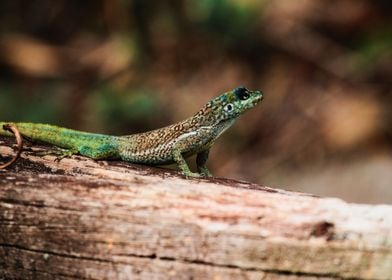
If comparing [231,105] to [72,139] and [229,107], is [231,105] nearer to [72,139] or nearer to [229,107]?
[229,107]

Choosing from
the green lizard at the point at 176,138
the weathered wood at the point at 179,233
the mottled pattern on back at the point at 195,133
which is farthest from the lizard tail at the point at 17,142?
the mottled pattern on back at the point at 195,133

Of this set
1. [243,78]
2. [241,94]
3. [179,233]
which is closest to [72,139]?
[241,94]

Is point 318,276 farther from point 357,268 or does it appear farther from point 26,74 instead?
point 26,74

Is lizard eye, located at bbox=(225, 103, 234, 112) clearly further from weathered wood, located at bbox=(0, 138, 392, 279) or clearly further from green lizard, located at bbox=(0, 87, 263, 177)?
weathered wood, located at bbox=(0, 138, 392, 279)

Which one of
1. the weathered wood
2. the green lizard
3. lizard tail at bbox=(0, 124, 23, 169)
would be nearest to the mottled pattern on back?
the green lizard

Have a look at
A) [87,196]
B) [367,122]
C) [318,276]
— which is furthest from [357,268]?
[367,122]

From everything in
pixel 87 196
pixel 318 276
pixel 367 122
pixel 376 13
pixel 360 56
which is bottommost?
pixel 318 276
